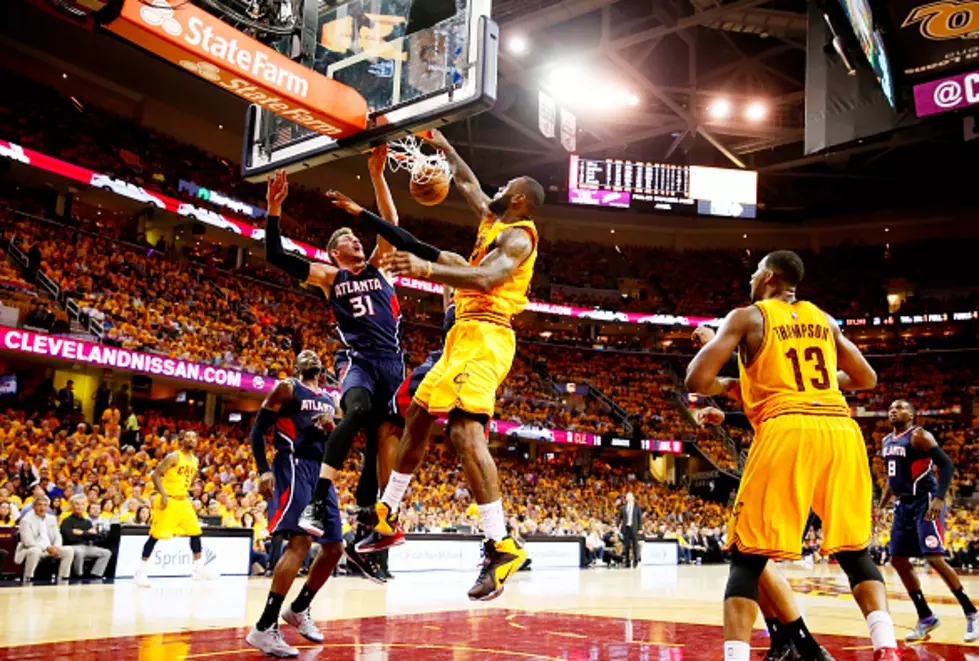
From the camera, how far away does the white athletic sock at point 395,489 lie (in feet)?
16.1

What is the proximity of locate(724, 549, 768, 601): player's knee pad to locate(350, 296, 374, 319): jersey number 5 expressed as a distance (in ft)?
9.87

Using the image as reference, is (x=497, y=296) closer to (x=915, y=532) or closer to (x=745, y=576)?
(x=745, y=576)

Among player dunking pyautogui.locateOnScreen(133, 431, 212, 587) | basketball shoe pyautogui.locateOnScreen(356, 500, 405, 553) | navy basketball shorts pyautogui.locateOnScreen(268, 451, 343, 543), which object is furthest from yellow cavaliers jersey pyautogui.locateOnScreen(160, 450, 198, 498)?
basketball shoe pyautogui.locateOnScreen(356, 500, 405, 553)

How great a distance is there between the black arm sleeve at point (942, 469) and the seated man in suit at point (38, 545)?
10.8 metres

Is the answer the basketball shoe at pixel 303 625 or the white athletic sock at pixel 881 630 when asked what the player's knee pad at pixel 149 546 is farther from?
the white athletic sock at pixel 881 630

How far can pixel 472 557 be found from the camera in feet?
56.0

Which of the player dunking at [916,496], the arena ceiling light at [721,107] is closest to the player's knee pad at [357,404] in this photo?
the player dunking at [916,496]

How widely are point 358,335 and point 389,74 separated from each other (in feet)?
6.22

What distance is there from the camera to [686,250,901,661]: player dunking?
13.0ft

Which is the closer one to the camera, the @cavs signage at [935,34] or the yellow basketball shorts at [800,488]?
the yellow basketball shorts at [800,488]

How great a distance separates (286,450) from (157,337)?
15095 millimetres

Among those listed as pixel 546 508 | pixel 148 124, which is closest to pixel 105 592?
pixel 546 508

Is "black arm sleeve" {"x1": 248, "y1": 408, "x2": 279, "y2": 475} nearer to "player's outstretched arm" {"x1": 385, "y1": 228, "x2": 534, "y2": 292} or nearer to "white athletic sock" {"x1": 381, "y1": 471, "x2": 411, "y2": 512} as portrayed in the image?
"white athletic sock" {"x1": 381, "y1": 471, "x2": 411, "y2": 512}

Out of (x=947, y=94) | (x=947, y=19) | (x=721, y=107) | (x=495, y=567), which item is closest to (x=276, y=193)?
(x=495, y=567)
